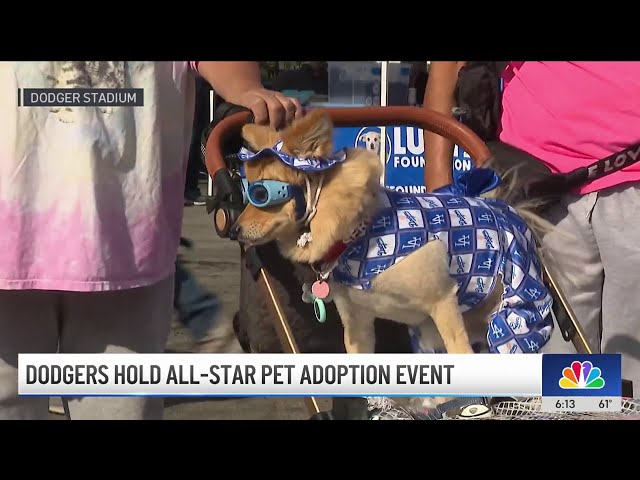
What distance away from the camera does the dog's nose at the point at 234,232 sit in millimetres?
2154

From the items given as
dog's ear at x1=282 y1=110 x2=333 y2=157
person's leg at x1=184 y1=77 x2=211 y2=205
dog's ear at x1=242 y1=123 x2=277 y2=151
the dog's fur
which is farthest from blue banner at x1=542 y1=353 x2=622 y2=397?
person's leg at x1=184 y1=77 x2=211 y2=205

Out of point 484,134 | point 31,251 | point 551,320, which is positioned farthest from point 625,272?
point 31,251

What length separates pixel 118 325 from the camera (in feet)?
6.70

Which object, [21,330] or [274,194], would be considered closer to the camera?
[21,330]

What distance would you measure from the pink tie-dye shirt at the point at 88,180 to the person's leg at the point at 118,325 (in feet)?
0.17

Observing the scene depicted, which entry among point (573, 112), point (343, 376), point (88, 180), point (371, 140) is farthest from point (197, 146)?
point (573, 112)

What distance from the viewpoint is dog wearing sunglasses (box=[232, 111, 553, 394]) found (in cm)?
213

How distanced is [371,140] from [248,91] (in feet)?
1.19

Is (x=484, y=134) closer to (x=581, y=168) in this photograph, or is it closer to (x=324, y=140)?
(x=581, y=168)

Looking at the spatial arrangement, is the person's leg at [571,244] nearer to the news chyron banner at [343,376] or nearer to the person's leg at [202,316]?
the news chyron banner at [343,376]

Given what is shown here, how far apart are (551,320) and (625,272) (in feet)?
0.81

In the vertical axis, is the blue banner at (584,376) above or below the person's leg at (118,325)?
below

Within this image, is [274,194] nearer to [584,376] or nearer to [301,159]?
[301,159]

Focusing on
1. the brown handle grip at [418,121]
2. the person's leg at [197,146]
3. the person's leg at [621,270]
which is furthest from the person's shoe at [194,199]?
the person's leg at [621,270]
